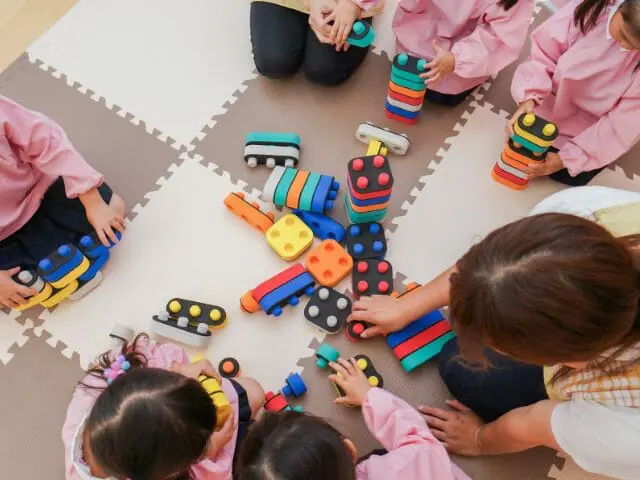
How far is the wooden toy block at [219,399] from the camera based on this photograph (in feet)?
3.18

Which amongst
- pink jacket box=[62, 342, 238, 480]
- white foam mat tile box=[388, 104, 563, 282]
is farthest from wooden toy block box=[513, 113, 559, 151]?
pink jacket box=[62, 342, 238, 480]

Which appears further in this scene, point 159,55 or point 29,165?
point 159,55

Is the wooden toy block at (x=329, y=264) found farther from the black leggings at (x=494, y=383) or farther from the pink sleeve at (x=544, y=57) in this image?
the pink sleeve at (x=544, y=57)

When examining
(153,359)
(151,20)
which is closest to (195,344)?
(153,359)

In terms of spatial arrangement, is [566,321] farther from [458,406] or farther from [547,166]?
[547,166]

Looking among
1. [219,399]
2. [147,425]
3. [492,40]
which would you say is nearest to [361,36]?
[492,40]

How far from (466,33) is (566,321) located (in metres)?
0.90

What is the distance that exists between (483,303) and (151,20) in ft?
3.87

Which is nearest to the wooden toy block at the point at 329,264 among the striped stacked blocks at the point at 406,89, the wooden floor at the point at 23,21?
the striped stacked blocks at the point at 406,89

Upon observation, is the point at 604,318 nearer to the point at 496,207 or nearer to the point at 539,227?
the point at 539,227

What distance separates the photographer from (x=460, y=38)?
1365 millimetres

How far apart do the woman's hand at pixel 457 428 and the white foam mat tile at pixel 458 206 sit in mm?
271

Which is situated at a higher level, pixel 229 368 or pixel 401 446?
pixel 401 446

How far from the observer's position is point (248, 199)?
4.34 feet
